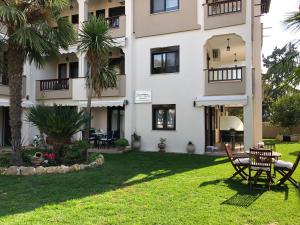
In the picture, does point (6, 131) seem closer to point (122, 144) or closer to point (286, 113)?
point (122, 144)

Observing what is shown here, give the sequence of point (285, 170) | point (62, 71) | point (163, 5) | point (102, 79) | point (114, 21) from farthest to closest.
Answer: point (62, 71)
point (114, 21)
point (163, 5)
point (102, 79)
point (285, 170)

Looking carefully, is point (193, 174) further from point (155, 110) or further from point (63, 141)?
point (155, 110)

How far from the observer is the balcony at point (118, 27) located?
977 inches

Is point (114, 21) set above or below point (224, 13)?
above

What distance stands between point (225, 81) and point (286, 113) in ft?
56.3

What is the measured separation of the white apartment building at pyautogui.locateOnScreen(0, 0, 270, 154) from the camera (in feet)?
70.0

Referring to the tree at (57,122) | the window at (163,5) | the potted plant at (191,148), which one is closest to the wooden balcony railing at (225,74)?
the potted plant at (191,148)

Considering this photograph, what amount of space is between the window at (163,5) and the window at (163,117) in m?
6.91

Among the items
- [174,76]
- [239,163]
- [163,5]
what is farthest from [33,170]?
[163,5]

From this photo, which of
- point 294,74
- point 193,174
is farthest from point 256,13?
point 294,74

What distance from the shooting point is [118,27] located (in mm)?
25047

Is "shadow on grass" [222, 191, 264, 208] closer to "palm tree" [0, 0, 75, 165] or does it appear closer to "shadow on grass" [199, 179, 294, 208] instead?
"shadow on grass" [199, 179, 294, 208]

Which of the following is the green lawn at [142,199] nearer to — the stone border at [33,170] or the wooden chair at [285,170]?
the wooden chair at [285,170]

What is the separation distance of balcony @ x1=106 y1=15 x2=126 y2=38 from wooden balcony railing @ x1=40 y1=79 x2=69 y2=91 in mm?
5377
